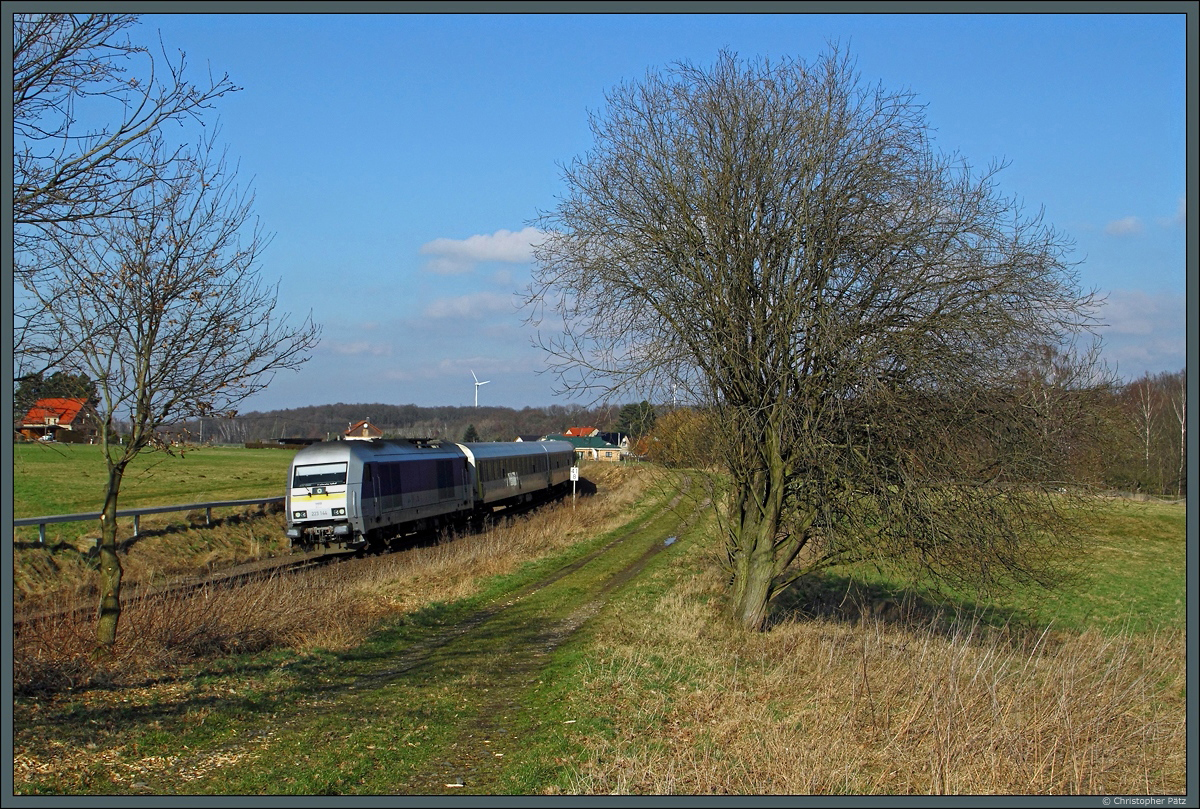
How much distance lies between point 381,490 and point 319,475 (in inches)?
70.1

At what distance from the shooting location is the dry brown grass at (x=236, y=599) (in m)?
8.39

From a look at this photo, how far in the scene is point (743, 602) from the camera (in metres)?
12.8

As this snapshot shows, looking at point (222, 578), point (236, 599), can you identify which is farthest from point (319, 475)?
point (236, 599)

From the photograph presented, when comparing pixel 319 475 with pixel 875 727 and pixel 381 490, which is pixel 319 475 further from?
pixel 875 727

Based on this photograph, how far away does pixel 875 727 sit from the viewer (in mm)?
7129

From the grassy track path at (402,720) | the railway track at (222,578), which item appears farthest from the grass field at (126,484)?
the grassy track path at (402,720)

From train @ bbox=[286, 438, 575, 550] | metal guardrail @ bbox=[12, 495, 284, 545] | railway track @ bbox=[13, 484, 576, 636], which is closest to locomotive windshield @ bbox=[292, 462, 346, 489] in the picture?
train @ bbox=[286, 438, 575, 550]

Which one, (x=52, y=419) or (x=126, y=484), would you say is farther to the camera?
(x=126, y=484)

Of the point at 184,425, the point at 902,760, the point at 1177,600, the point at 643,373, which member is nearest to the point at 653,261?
the point at 643,373

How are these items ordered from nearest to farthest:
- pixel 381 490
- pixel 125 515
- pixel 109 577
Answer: pixel 109 577
pixel 125 515
pixel 381 490

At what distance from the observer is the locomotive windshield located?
2259cm

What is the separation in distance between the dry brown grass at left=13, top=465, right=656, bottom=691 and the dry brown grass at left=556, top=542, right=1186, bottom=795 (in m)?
4.08

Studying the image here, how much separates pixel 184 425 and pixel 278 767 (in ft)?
13.6

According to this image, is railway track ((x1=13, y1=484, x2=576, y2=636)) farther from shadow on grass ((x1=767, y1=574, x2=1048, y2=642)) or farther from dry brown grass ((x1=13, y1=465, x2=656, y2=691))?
shadow on grass ((x1=767, y1=574, x2=1048, y2=642))
